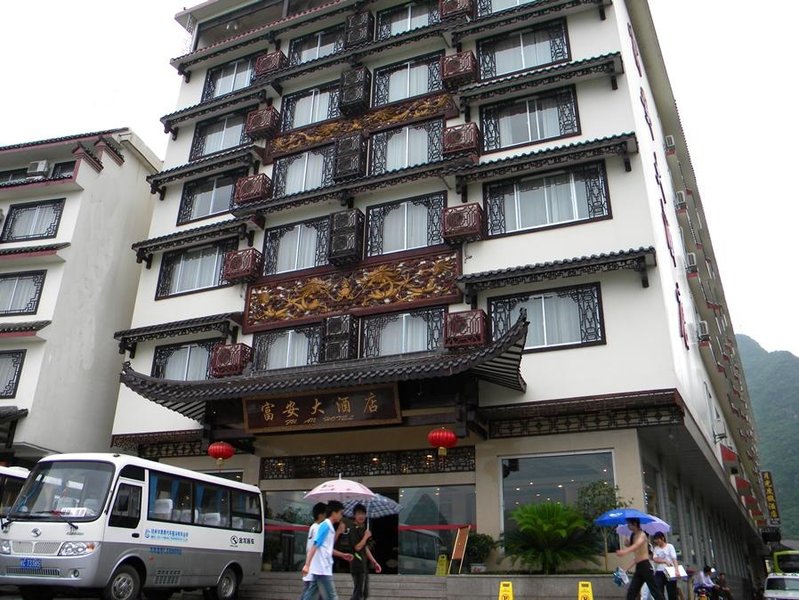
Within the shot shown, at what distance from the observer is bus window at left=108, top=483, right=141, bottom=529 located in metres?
10.2

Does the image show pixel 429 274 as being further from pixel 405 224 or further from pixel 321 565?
pixel 321 565

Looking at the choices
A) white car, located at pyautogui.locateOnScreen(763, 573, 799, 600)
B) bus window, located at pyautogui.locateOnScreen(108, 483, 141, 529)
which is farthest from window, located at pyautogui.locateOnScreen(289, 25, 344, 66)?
white car, located at pyautogui.locateOnScreen(763, 573, 799, 600)

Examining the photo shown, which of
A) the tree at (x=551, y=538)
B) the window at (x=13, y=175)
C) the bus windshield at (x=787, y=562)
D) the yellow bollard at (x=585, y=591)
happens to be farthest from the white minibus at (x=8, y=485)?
the bus windshield at (x=787, y=562)

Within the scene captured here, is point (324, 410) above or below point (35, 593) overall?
above

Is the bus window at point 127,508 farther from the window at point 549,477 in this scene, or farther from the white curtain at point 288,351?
the window at point 549,477

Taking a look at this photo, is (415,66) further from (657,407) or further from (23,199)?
(23,199)

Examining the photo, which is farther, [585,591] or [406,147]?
[406,147]

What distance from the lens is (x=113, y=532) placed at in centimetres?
1012

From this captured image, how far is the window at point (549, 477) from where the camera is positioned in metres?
13.9

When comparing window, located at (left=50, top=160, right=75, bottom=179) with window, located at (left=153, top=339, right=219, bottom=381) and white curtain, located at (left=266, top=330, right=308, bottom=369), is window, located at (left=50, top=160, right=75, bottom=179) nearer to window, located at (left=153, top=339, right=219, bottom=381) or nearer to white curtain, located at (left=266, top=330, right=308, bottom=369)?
window, located at (left=153, top=339, right=219, bottom=381)

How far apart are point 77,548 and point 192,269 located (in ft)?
39.1

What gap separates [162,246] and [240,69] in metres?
7.11

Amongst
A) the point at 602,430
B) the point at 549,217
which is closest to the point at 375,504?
the point at 602,430

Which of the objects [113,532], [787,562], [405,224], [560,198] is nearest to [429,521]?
[113,532]
